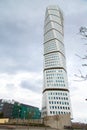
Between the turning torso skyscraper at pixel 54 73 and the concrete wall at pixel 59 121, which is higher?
the turning torso skyscraper at pixel 54 73

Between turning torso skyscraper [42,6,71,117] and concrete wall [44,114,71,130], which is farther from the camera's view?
turning torso skyscraper [42,6,71,117]

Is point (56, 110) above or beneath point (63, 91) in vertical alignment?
beneath

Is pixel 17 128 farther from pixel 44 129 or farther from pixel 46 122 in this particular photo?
pixel 46 122

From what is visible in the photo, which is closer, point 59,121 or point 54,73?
point 59,121

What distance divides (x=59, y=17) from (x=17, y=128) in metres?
174

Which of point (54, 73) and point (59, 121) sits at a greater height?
point (54, 73)

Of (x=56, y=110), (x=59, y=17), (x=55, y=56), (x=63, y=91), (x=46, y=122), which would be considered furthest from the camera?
(x=59, y=17)

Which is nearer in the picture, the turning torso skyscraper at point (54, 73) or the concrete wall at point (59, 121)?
Answer: the concrete wall at point (59, 121)

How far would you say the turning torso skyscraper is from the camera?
476 ft

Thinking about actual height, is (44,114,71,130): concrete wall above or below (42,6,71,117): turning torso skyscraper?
below

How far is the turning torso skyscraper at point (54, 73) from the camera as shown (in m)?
145

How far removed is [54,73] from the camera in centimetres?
15850

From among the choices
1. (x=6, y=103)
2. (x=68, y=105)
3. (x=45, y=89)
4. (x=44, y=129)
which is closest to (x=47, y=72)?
(x=45, y=89)

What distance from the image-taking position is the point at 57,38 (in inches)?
6919
